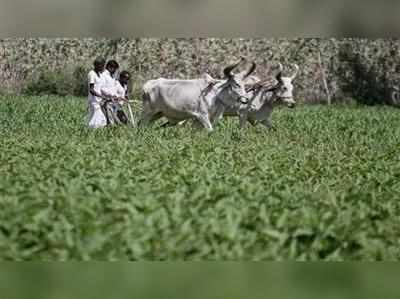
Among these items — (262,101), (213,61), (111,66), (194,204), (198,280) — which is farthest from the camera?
(213,61)

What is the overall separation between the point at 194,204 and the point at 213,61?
17.7 metres

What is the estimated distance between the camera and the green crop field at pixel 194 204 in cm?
320

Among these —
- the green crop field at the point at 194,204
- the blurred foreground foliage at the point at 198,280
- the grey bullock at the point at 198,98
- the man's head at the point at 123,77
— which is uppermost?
the man's head at the point at 123,77

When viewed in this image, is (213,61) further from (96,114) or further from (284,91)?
(96,114)

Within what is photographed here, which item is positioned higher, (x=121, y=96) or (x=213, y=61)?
(x=213, y=61)

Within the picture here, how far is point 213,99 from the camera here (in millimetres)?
10508

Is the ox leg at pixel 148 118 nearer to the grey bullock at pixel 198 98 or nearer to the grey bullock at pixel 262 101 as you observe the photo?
the grey bullock at pixel 198 98

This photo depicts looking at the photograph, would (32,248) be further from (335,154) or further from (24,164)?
(335,154)

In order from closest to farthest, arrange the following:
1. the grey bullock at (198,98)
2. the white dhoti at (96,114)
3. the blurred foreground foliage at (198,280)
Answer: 1. the blurred foreground foliage at (198,280)
2. the grey bullock at (198,98)
3. the white dhoti at (96,114)

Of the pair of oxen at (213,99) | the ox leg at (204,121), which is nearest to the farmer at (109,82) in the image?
the pair of oxen at (213,99)

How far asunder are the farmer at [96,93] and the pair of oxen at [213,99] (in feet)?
1.61

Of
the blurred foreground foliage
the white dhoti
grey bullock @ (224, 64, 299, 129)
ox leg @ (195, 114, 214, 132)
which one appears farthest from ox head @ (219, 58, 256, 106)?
the blurred foreground foliage

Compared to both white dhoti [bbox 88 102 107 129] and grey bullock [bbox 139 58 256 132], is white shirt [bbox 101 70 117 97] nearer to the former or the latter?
white dhoti [bbox 88 102 107 129]

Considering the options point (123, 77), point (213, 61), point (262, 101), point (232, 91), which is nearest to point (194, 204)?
point (232, 91)
